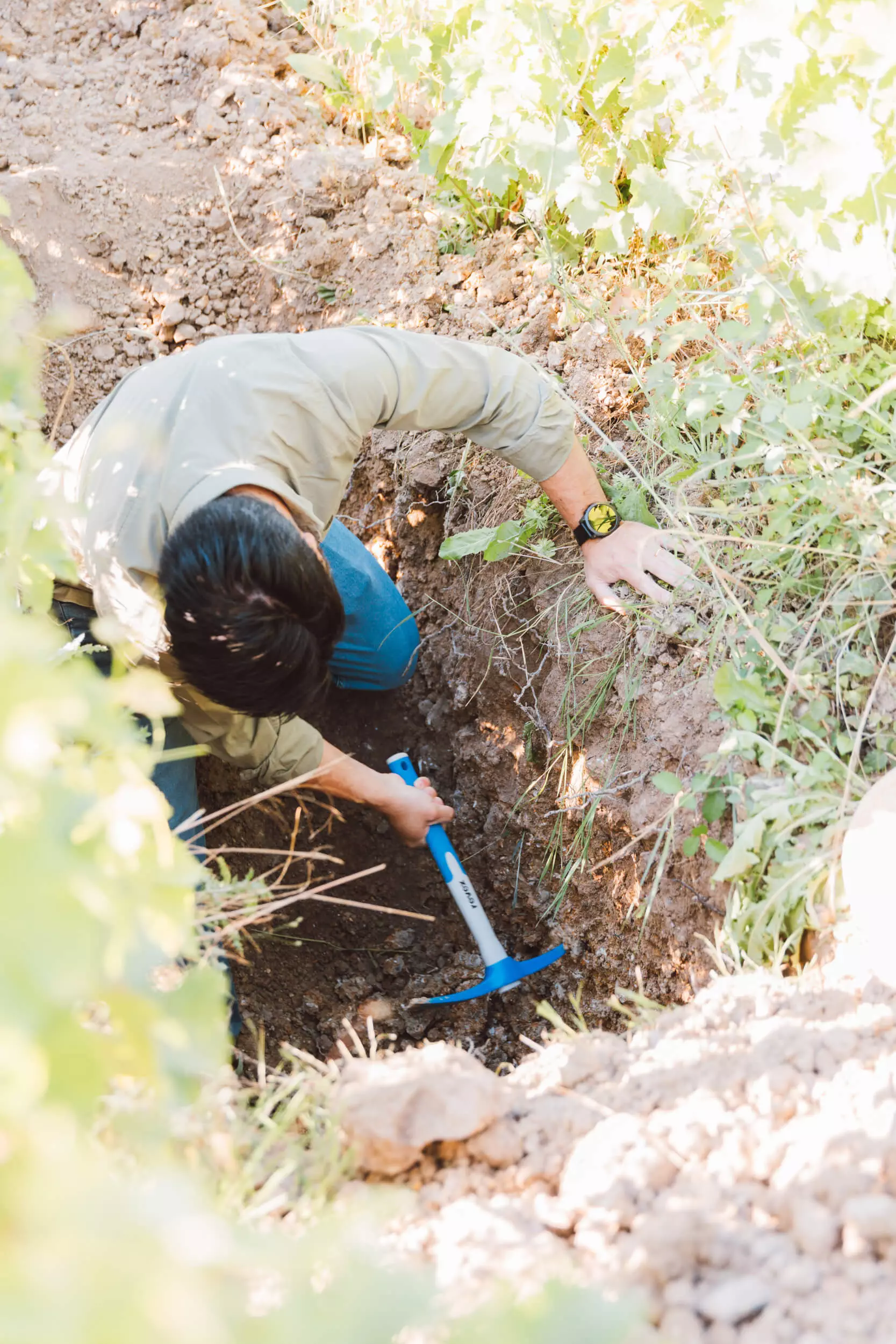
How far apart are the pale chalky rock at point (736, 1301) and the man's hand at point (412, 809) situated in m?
1.17

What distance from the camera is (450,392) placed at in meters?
1.68

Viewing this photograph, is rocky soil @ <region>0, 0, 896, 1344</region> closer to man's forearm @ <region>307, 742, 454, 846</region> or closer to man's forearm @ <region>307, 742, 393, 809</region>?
man's forearm @ <region>307, 742, 454, 846</region>

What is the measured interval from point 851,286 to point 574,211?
69 centimetres

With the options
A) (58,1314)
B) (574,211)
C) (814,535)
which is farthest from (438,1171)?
(574,211)

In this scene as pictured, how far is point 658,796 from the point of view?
1.72 metres

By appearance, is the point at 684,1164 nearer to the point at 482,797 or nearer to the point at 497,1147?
the point at 497,1147

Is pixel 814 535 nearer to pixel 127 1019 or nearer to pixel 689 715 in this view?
pixel 689 715

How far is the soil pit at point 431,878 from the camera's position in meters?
1.95

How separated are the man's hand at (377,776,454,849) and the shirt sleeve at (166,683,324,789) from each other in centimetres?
20

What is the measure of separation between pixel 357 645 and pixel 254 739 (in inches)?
22.7

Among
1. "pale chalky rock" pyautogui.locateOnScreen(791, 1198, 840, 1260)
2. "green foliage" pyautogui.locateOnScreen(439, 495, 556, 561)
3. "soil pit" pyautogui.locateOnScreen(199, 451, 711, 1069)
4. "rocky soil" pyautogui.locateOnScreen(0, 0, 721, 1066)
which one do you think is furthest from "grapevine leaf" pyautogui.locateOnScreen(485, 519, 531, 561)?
"pale chalky rock" pyautogui.locateOnScreen(791, 1198, 840, 1260)

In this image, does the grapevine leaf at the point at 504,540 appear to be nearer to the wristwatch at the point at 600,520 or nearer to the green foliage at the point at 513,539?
the green foliage at the point at 513,539

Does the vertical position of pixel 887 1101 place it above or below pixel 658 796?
above

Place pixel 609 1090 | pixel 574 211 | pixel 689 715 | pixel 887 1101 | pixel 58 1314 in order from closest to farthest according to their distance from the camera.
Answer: pixel 58 1314, pixel 887 1101, pixel 609 1090, pixel 689 715, pixel 574 211
